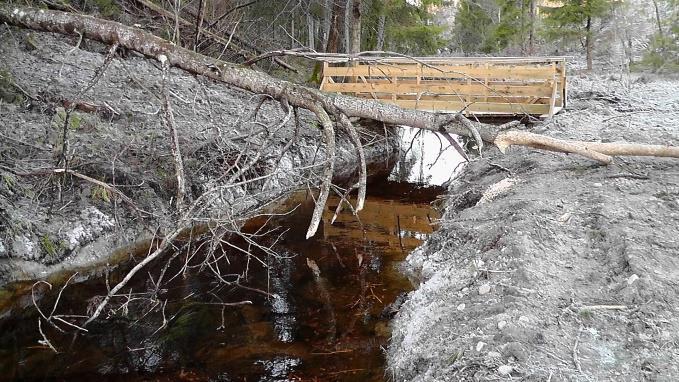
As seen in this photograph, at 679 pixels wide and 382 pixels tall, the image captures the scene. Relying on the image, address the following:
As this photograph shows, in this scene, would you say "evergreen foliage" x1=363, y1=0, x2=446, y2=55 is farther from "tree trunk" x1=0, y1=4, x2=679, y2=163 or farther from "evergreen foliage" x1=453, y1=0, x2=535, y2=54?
"tree trunk" x1=0, y1=4, x2=679, y2=163

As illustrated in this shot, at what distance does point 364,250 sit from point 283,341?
2.84 metres

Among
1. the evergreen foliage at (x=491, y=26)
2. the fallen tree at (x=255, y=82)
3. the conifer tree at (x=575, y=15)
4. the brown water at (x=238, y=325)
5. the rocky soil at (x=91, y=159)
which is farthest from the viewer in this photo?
the evergreen foliage at (x=491, y=26)

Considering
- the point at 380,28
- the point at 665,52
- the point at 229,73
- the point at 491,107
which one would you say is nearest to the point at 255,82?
the point at 229,73

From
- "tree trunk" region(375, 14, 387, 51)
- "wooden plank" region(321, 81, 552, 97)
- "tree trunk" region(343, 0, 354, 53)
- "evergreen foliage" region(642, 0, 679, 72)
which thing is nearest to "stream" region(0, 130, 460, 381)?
"wooden plank" region(321, 81, 552, 97)

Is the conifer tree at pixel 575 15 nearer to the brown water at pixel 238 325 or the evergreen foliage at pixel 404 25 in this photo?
the evergreen foliage at pixel 404 25

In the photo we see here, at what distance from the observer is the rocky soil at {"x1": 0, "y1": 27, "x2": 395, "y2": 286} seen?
6598 millimetres

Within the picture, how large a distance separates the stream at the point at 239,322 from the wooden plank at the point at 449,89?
574 centimetres

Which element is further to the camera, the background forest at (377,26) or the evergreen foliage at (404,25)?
the evergreen foliage at (404,25)

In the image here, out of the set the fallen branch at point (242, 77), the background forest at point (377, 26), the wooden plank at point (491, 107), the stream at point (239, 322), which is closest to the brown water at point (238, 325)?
the stream at point (239, 322)

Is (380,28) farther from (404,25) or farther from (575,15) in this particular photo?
(575,15)

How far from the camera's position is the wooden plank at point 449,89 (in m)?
12.9

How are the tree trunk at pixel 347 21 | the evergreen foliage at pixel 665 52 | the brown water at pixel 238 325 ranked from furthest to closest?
the evergreen foliage at pixel 665 52 < the tree trunk at pixel 347 21 < the brown water at pixel 238 325

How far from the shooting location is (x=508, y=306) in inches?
169

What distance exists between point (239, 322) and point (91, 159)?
3521 millimetres
